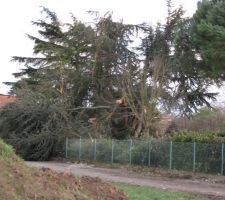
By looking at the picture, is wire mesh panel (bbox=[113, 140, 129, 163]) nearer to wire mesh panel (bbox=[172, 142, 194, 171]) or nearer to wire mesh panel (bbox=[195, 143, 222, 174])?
wire mesh panel (bbox=[172, 142, 194, 171])

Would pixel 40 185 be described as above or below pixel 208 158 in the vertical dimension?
below

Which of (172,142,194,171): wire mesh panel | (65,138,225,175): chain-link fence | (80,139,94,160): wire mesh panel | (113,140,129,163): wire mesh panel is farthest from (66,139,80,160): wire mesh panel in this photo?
(172,142,194,171): wire mesh panel

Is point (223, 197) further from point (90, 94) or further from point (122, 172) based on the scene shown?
point (90, 94)

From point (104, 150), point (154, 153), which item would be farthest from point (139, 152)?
point (104, 150)

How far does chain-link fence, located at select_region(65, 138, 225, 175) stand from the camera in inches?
1025

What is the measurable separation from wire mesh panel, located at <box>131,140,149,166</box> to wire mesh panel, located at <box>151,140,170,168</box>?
1.95 feet

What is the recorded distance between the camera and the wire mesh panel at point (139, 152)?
30.1 m

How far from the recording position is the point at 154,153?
29359 mm

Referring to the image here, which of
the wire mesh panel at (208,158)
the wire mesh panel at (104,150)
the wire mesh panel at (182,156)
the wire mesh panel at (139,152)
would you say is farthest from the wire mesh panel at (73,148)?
the wire mesh panel at (208,158)

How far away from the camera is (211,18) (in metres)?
21.4

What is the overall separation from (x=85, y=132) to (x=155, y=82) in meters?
6.48

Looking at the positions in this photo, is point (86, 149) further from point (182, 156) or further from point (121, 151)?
point (182, 156)

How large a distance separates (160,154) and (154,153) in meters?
0.48

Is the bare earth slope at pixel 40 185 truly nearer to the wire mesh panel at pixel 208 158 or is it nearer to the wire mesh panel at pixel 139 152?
the wire mesh panel at pixel 208 158
